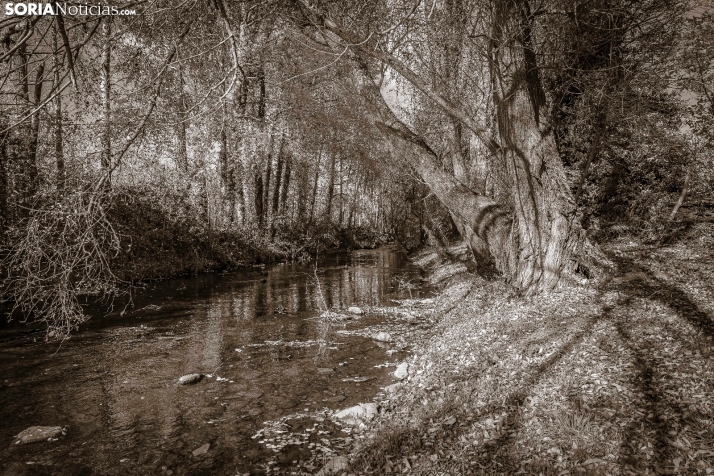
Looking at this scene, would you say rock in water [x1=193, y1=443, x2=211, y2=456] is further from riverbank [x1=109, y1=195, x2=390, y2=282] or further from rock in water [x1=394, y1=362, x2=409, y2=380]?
riverbank [x1=109, y1=195, x2=390, y2=282]

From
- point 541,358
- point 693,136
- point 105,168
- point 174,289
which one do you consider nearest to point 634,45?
point 693,136

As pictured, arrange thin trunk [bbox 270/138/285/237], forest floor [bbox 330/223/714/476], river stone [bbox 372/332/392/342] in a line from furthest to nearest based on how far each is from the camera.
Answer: thin trunk [bbox 270/138/285/237], river stone [bbox 372/332/392/342], forest floor [bbox 330/223/714/476]

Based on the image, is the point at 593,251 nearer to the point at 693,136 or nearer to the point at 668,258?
the point at 668,258

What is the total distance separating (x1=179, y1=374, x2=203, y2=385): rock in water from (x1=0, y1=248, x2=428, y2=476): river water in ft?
0.36

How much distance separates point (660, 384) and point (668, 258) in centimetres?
692

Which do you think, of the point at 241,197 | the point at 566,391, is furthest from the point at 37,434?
the point at 241,197

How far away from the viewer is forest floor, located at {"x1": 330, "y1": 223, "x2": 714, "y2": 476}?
3.82 m

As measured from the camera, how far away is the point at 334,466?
14.5ft

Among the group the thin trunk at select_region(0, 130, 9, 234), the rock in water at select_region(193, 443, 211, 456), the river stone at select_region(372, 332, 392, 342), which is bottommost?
the rock in water at select_region(193, 443, 211, 456)

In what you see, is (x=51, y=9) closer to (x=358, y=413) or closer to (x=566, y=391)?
(x=358, y=413)

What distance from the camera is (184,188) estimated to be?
1923 centimetres

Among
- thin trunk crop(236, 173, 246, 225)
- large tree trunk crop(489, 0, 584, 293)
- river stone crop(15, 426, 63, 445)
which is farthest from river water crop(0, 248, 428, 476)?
thin trunk crop(236, 173, 246, 225)

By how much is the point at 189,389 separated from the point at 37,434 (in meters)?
1.95

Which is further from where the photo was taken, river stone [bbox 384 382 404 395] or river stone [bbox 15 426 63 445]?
river stone [bbox 384 382 404 395]
